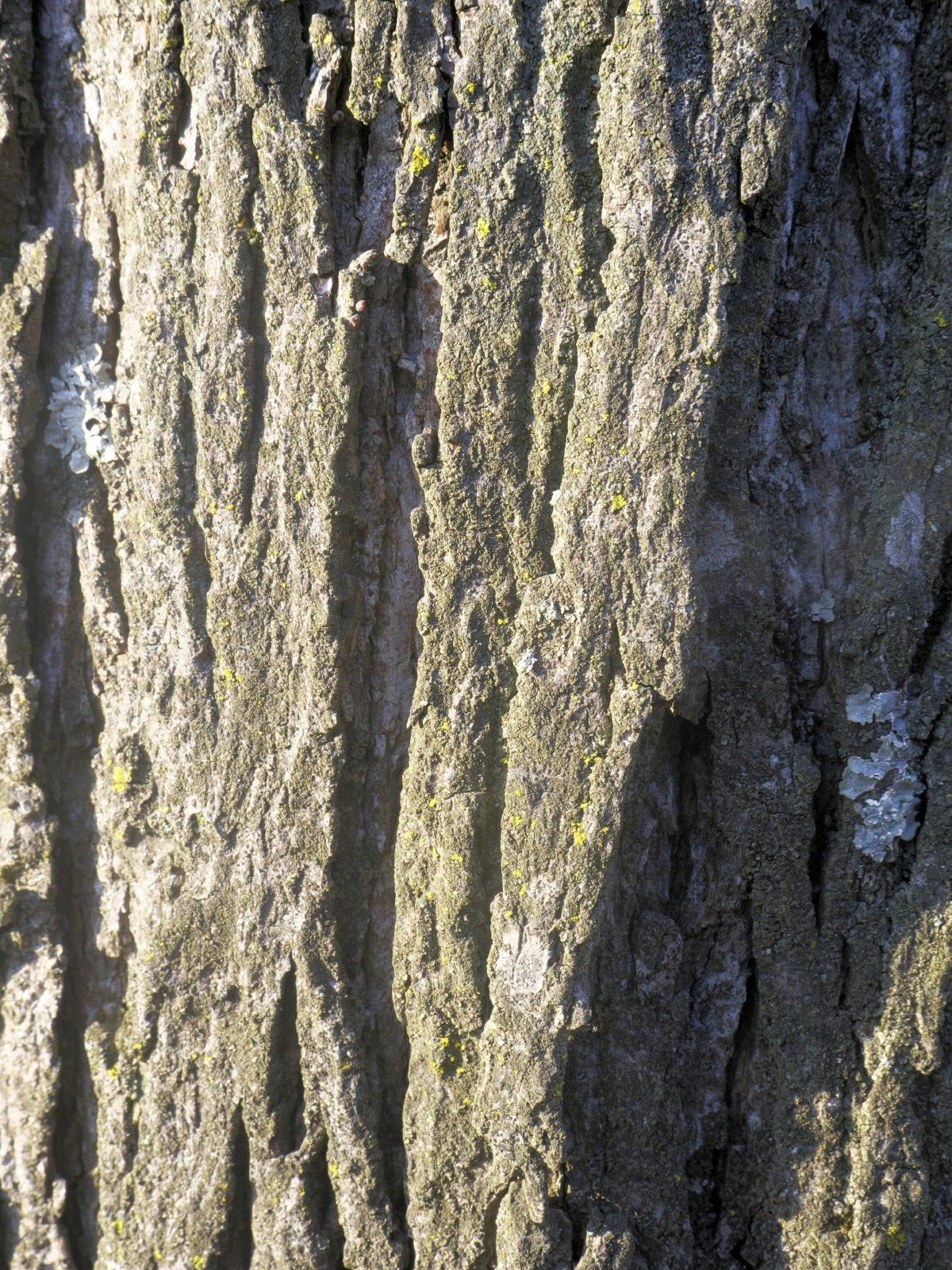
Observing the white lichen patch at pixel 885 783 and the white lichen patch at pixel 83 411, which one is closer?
the white lichen patch at pixel 885 783

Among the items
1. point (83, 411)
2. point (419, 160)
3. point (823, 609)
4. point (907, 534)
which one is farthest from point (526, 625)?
point (83, 411)

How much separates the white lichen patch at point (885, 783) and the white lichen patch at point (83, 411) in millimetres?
1580

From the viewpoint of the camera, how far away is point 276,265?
1541mm

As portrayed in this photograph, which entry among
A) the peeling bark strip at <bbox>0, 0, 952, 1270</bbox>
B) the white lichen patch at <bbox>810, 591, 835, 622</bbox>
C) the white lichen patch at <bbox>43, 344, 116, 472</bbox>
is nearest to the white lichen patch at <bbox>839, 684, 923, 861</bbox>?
the peeling bark strip at <bbox>0, 0, 952, 1270</bbox>

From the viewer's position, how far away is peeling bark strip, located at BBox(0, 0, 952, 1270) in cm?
143

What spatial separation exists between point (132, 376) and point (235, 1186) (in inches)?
63.4

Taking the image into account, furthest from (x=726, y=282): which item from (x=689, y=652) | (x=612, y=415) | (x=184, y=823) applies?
(x=184, y=823)

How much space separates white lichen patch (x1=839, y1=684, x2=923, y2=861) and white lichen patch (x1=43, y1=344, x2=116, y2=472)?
1.58 meters

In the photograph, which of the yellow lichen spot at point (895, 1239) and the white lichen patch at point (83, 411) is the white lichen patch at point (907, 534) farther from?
the white lichen patch at point (83, 411)

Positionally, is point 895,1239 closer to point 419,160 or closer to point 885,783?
point 885,783

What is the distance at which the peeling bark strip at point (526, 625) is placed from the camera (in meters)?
1.43

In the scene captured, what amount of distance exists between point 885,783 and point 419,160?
139cm

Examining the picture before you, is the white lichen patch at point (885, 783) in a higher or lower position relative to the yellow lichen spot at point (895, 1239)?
higher

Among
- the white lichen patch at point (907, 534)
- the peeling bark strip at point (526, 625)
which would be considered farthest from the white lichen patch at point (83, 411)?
the white lichen patch at point (907, 534)
